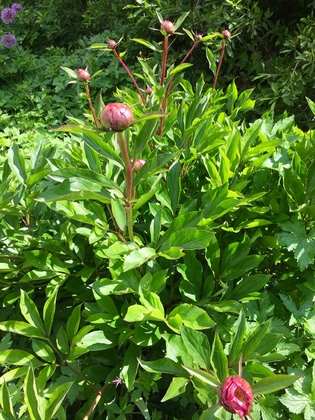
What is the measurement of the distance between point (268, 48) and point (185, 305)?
2.77 meters

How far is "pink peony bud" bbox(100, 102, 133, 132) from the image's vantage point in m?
0.69

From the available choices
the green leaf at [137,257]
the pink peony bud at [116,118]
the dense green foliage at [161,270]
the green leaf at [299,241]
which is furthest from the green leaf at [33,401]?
the green leaf at [299,241]

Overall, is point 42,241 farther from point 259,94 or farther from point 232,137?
point 259,94

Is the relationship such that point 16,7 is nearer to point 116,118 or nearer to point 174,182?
point 174,182

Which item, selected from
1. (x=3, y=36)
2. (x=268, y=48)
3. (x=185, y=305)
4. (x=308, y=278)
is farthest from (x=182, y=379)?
(x=3, y=36)

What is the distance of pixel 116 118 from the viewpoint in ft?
2.27

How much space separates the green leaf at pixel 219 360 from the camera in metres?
0.78

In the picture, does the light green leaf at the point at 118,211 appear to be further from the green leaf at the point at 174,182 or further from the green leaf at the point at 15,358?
the green leaf at the point at 15,358

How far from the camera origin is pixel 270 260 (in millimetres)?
1168

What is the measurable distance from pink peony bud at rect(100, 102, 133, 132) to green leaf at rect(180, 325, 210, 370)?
42cm

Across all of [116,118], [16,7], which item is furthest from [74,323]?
[16,7]

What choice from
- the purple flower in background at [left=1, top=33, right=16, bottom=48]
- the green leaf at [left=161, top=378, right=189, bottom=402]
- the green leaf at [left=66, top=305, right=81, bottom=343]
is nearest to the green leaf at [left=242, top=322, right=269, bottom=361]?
the green leaf at [left=161, top=378, right=189, bottom=402]

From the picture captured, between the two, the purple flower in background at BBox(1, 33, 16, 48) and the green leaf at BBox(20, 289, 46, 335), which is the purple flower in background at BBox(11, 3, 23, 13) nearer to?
the purple flower in background at BBox(1, 33, 16, 48)

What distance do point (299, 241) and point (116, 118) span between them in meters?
0.56
